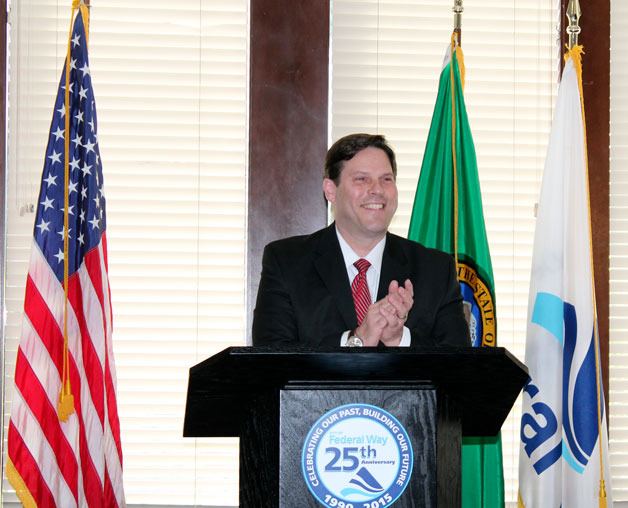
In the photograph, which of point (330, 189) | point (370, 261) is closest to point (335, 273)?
point (370, 261)

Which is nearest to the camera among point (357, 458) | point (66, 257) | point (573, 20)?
point (357, 458)

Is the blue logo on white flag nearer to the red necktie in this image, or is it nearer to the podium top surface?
the red necktie

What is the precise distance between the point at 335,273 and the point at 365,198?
260 millimetres

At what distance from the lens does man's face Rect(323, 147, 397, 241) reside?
9.21 feet

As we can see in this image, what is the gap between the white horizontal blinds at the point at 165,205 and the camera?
3869 mm

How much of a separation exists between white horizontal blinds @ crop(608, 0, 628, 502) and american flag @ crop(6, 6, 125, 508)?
84.5 inches

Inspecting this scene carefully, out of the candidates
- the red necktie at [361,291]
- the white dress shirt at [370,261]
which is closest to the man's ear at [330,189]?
the white dress shirt at [370,261]

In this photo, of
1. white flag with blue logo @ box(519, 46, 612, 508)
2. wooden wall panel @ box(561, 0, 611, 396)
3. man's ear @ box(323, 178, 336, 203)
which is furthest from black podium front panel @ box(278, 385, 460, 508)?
wooden wall panel @ box(561, 0, 611, 396)

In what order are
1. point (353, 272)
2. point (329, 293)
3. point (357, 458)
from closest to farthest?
point (357, 458), point (329, 293), point (353, 272)

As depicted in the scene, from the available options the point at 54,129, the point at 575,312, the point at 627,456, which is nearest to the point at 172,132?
the point at 54,129

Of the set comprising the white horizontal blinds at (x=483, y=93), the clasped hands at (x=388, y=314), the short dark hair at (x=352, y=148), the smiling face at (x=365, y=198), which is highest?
the white horizontal blinds at (x=483, y=93)

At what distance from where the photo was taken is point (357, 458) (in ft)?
5.68

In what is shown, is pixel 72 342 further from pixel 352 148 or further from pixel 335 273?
pixel 352 148

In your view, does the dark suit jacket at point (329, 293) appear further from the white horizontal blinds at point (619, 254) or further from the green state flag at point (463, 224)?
the white horizontal blinds at point (619, 254)
